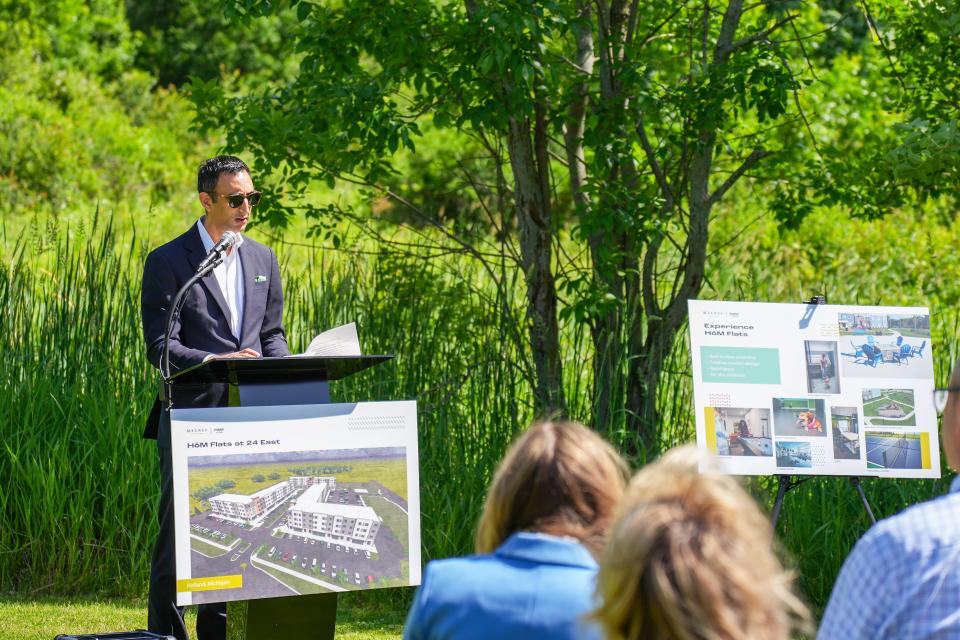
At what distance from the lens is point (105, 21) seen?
18906 millimetres

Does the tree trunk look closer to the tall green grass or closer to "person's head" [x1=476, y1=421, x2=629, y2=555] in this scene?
the tall green grass

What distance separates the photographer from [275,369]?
11.3 ft

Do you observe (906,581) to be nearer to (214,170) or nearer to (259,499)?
(259,499)

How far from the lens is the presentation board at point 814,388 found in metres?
4.16

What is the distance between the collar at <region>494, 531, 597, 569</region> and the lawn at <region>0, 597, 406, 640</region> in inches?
123

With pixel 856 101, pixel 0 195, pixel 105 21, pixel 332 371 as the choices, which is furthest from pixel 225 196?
pixel 105 21

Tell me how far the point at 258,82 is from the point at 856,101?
39.1 feet

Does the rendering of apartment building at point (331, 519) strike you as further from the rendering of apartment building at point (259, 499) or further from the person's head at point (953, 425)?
the person's head at point (953, 425)

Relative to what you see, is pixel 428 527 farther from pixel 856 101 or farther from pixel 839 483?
pixel 856 101

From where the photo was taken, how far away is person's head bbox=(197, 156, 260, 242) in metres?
3.86

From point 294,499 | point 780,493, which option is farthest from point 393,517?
point 780,493

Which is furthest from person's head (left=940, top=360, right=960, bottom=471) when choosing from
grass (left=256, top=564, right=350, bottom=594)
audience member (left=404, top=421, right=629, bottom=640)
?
grass (left=256, top=564, right=350, bottom=594)

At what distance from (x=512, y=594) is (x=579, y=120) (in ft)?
14.9

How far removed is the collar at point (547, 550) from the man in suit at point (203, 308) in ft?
7.34
